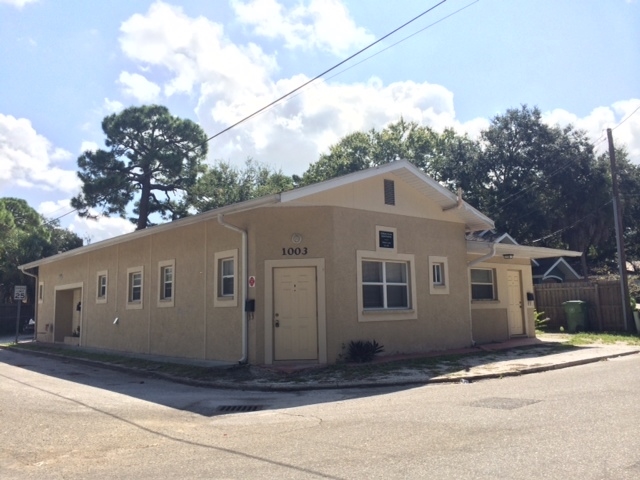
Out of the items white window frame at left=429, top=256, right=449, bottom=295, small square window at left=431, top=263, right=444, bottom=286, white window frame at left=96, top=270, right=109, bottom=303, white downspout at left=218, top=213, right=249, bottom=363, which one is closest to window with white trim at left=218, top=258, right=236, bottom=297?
white downspout at left=218, top=213, right=249, bottom=363

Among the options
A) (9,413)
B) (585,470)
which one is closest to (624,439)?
(585,470)

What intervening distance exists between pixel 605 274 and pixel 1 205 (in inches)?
1568

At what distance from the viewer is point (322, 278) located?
1232cm

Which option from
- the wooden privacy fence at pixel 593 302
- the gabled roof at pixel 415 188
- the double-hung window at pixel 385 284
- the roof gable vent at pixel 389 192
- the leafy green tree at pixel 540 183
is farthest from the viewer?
the leafy green tree at pixel 540 183

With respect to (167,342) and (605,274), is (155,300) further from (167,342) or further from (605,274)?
(605,274)

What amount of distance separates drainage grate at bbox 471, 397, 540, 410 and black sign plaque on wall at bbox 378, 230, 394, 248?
18.9ft

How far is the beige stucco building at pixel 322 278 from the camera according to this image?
1233cm

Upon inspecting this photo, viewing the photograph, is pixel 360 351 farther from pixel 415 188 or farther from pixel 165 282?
pixel 165 282

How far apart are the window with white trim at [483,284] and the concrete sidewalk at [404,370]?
2.43 meters

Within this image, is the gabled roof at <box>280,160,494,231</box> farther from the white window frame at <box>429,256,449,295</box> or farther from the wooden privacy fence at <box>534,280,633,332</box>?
the wooden privacy fence at <box>534,280,633,332</box>

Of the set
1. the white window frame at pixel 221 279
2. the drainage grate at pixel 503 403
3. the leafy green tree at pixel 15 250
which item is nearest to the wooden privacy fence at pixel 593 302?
the drainage grate at pixel 503 403

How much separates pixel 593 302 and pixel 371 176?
12825mm

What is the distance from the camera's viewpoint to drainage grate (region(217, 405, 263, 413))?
8.50 meters

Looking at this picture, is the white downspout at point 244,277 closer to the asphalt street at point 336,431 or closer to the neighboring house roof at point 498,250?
the asphalt street at point 336,431
